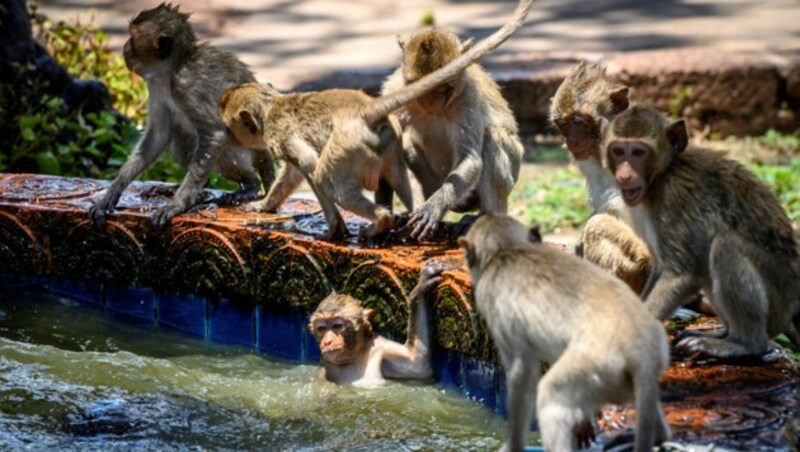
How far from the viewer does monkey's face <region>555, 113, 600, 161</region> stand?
686cm

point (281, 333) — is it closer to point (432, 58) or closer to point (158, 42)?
point (432, 58)

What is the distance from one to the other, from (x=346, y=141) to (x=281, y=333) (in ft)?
3.97

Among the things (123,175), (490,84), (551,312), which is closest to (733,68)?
(490,84)

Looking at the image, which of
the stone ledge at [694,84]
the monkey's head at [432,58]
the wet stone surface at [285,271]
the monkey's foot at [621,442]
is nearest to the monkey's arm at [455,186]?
the wet stone surface at [285,271]

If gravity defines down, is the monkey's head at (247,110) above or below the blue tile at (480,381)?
above

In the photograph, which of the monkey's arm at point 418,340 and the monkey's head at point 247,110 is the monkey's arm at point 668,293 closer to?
the monkey's arm at point 418,340

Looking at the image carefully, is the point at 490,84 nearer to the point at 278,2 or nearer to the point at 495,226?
the point at 495,226

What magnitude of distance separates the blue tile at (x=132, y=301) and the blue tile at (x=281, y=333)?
0.81 m

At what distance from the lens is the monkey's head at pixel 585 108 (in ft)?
22.5

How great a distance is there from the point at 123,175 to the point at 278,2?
34.1 feet

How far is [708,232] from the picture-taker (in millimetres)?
5785

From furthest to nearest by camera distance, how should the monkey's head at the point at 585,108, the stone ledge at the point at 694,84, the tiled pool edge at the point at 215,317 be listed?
1. the stone ledge at the point at 694,84
2. the tiled pool edge at the point at 215,317
3. the monkey's head at the point at 585,108

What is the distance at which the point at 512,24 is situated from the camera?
662 cm

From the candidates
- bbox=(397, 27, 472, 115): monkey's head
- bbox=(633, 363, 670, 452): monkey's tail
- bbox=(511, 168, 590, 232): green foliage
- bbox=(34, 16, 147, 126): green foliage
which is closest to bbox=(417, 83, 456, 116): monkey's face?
bbox=(397, 27, 472, 115): monkey's head
